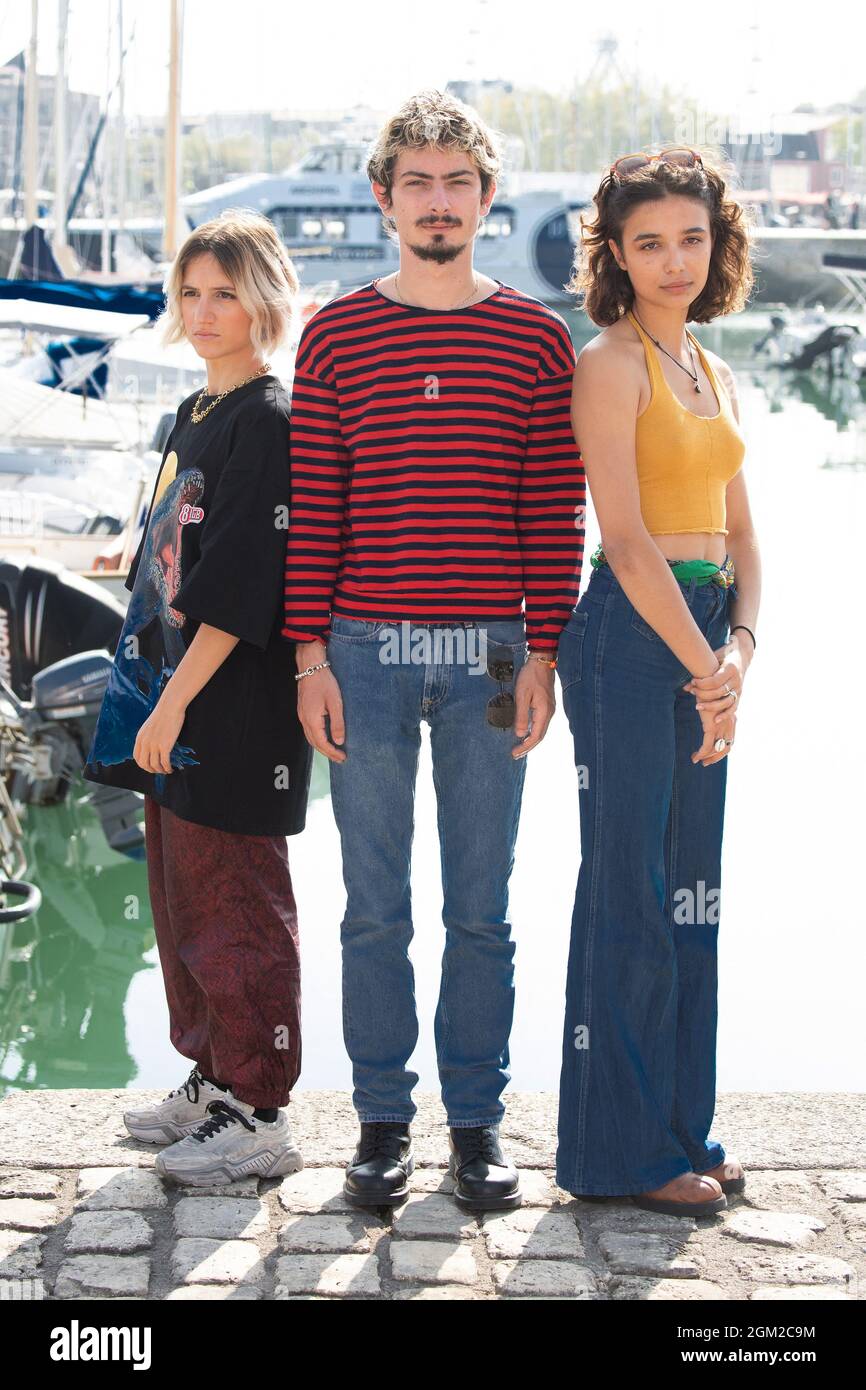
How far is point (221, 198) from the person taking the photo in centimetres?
5053

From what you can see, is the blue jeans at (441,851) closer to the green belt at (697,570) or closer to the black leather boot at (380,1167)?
the black leather boot at (380,1167)

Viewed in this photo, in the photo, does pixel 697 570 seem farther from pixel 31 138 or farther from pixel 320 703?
pixel 31 138

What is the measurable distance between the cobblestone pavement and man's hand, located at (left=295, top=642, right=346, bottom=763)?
0.79 metres

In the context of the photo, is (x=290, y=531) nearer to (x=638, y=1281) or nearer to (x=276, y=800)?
(x=276, y=800)

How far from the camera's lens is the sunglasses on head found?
2.96m

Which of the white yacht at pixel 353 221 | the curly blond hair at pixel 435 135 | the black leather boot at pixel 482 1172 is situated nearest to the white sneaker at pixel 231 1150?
the black leather boot at pixel 482 1172

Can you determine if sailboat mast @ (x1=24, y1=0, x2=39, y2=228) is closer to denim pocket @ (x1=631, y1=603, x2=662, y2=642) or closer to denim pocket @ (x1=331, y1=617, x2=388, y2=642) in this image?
denim pocket @ (x1=331, y1=617, x2=388, y2=642)

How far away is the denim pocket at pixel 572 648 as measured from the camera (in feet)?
9.78

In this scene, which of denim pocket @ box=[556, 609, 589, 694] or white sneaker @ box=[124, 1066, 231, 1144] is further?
white sneaker @ box=[124, 1066, 231, 1144]

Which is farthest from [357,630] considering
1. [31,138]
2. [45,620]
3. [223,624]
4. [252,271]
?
[31,138]

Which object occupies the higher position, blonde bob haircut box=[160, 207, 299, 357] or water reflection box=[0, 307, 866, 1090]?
blonde bob haircut box=[160, 207, 299, 357]

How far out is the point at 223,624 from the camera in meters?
3.04

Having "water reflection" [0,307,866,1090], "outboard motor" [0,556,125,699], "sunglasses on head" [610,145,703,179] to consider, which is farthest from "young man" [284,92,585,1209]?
"outboard motor" [0,556,125,699]

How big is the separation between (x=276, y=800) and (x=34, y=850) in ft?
14.6
